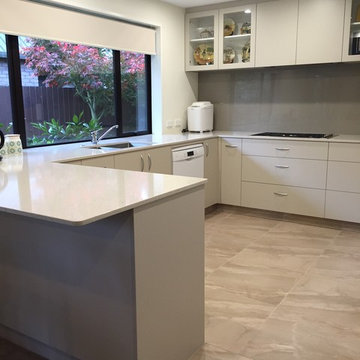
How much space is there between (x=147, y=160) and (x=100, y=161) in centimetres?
59

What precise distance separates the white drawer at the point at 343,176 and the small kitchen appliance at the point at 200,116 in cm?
156

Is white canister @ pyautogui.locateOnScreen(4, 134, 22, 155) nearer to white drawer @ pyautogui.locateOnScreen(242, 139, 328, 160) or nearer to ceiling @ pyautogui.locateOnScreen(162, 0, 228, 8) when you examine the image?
Answer: white drawer @ pyautogui.locateOnScreen(242, 139, 328, 160)

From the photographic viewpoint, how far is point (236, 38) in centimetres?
470

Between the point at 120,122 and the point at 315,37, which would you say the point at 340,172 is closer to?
the point at 315,37

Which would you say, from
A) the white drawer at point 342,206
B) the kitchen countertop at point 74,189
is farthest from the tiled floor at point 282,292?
the kitchen countertop at point 74,189

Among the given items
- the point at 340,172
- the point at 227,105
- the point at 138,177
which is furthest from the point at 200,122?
the point at 138,177

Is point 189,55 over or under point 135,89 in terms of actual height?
over

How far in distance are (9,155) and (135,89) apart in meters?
2.02

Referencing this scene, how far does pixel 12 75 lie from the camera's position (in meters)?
3.43

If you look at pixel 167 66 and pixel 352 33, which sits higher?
pixel 352 33

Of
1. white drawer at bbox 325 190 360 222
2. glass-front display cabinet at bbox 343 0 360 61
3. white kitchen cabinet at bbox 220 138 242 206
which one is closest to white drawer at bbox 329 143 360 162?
white drawer at bbox 325 190 360 222

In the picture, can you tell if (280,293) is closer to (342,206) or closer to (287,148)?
(342,206)

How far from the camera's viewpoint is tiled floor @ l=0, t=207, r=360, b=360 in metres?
2.17

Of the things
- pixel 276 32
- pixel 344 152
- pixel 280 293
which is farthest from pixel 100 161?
pixel 276 32
